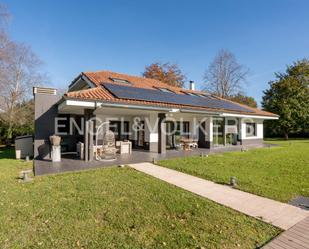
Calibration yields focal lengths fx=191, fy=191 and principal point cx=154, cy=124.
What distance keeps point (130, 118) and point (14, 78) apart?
15.5 m

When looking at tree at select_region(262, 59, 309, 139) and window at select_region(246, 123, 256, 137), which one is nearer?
window at select_region(246, 123, 256, 137)

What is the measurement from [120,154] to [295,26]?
1361 centimetres

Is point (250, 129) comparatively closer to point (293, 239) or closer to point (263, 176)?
point (263, 176)

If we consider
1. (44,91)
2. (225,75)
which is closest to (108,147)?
(44,91)

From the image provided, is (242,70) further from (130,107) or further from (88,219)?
(88,219)

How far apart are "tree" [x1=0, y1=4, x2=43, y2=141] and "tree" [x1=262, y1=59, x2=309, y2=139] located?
3497 centimetres

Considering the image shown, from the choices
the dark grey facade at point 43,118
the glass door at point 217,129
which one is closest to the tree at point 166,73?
the glass door at point 217,129

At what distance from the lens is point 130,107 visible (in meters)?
10.4

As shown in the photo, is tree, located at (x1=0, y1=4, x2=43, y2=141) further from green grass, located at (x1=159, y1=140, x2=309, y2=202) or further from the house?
green grass, located at (x1=159, y1=140, x2=309, y2=202)

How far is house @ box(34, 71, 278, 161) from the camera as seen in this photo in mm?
9922

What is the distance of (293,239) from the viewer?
10.9ft

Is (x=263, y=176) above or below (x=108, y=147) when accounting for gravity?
below

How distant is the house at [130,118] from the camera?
9922mm

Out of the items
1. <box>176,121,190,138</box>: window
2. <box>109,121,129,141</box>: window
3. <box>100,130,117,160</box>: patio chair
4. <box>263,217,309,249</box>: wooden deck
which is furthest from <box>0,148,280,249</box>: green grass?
<box>176,121,190,138</box>: window
